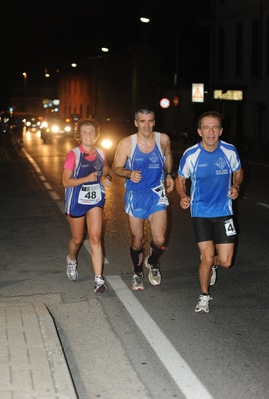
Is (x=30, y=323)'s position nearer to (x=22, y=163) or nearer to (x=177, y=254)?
(x=177, y=254)

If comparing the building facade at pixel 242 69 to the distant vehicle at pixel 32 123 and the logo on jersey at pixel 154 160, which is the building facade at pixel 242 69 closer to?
the logo on jersey at pixel 154 160

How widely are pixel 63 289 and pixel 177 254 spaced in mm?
2480

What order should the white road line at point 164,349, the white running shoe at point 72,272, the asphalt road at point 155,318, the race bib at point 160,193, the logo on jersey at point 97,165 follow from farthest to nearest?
1. the white running shoe at point 72,272
2. the logo on jersey at point 97,165
3. the race bib at point 160,193
4. the asphalt road at point 155,318
5. the white road line at point 164,349

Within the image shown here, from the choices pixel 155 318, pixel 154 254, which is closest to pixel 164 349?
pixel 155 318

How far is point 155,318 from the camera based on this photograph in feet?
23.1

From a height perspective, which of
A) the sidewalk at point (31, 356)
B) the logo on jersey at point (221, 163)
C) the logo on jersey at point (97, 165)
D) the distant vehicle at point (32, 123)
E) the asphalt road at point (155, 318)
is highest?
the logo on jersey at point (221, 163)

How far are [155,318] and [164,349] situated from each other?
0.97m

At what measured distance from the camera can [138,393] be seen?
5.11 metres

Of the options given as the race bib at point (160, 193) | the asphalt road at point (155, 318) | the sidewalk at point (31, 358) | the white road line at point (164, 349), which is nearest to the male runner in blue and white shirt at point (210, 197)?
the asphalt road at point (155, 318)

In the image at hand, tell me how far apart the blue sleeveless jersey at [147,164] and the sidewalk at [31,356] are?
1.64 m

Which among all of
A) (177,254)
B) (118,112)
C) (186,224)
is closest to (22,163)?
(186,224)

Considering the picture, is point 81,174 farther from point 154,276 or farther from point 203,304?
point 203,304

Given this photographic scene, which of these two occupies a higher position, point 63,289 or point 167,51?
point 167,51

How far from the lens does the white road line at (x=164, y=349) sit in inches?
204
